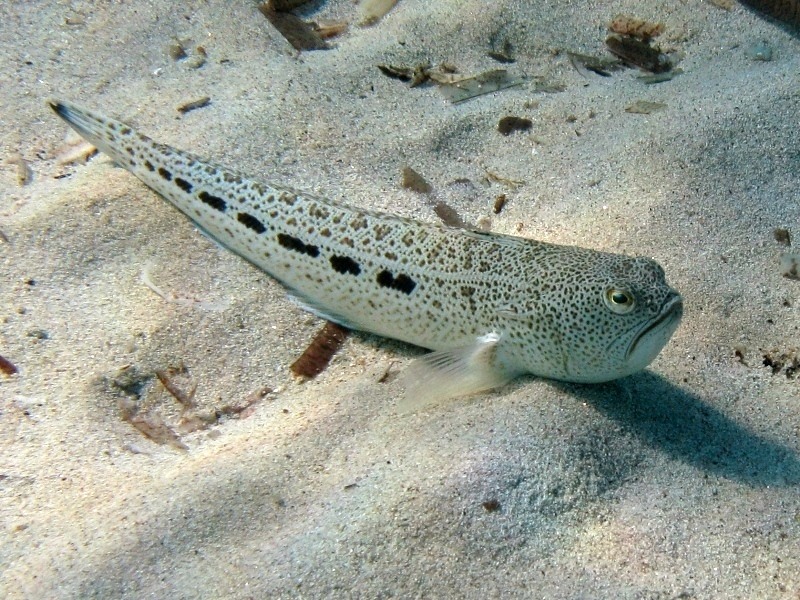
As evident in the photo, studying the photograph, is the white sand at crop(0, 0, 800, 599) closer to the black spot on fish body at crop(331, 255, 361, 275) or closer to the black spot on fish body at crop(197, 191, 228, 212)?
the black spot on fish body at crop(197, 191, 228, 212)

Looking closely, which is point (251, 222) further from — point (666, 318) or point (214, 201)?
point (666, 318)

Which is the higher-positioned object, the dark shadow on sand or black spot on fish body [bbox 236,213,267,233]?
black spot on fish body [bbox 236,213,267,233]

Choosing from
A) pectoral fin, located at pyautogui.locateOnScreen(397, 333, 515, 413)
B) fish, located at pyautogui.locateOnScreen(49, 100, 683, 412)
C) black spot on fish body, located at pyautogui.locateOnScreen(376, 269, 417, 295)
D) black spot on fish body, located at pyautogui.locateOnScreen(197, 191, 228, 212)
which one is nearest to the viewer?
fish, located at pyautogui.locateOnScreen(49, 100, 683, 412)

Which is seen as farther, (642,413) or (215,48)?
(215,48)

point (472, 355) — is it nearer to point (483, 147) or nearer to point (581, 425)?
point (581, 425)

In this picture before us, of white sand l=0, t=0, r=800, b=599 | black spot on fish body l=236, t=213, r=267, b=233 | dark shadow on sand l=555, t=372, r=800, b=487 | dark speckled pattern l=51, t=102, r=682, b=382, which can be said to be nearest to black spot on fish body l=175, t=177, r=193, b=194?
dark speckled pattern l=51, t=102, r=682, b=382

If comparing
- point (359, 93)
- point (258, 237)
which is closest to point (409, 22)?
point (359, 93)
